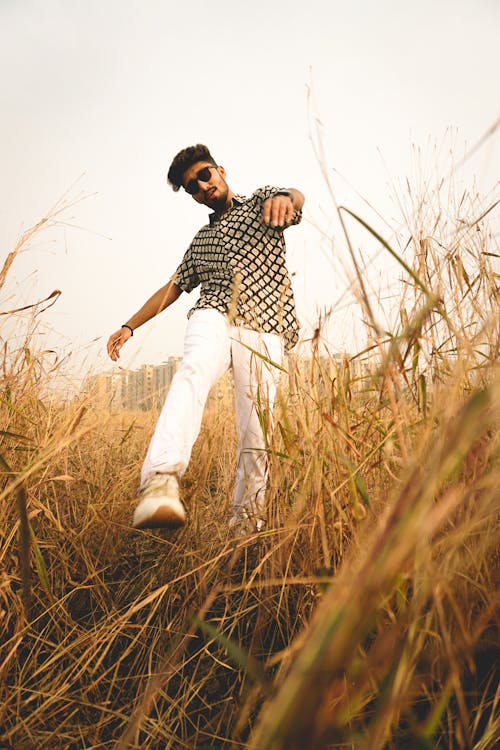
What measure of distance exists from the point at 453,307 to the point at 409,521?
0.85m

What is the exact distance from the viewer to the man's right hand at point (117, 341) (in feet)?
7.07

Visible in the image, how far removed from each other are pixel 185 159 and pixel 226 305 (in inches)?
33.1

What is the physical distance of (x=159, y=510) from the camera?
104cm

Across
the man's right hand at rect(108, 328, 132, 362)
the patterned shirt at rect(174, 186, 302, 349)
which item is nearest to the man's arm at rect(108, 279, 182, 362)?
the man's right hand at rect(108, 328, 132, 362)

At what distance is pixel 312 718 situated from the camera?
0.27m

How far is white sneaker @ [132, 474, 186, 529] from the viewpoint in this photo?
1.03 m

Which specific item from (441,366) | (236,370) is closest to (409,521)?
(441,366)

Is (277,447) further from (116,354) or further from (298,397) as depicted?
(116,354)

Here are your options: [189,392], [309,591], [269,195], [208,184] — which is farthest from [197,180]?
[309,591]

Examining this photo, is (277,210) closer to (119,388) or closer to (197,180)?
(197,180)

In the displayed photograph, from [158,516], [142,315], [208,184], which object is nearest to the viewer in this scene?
[158,516]

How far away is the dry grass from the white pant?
0.35 feet

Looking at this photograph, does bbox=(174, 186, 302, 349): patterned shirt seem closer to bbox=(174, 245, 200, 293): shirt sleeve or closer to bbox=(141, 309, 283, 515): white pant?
bbox=(174, 245, 200, 293): shirt sleeve

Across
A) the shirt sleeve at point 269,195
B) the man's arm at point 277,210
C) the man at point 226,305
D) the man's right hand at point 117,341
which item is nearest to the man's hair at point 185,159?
the man at point 226,305
